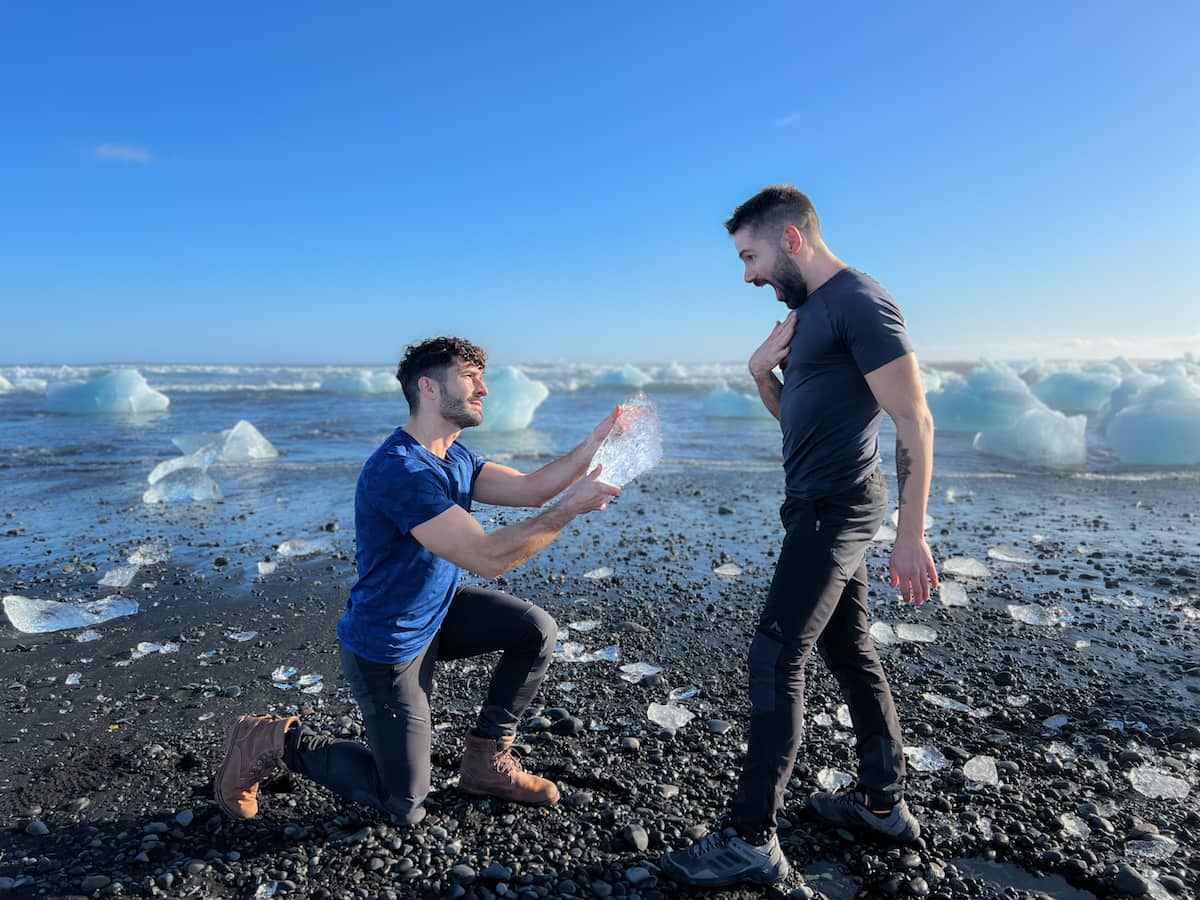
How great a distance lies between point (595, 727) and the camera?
11.9 ft

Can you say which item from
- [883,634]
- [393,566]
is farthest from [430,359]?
[883,634]

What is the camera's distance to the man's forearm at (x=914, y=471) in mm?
2533

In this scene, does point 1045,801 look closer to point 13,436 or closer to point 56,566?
point 56,566

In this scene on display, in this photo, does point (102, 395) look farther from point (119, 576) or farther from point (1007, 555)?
point (1007, 555)

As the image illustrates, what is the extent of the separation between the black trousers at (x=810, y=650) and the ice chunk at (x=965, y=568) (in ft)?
12.6

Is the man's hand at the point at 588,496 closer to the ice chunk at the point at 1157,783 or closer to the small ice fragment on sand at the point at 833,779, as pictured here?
the small ice fragment on sand at the point at 833,779

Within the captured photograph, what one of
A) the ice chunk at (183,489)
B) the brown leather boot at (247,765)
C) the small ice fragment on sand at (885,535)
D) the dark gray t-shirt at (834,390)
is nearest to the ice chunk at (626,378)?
the ice chunk at (183,489)

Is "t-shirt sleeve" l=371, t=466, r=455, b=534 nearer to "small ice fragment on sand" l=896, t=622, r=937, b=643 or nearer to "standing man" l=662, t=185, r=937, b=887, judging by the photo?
"standing man" l=662, t=185, r=937, b=887

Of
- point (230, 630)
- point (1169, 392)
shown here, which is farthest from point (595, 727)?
point (1169, 392)

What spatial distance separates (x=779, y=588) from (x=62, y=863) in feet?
8.83

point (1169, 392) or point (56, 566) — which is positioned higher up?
point (1169, 392)

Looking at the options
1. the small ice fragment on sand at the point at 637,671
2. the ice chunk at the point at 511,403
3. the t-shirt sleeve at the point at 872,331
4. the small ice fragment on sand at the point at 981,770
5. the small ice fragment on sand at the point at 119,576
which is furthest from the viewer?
the ice chunk at the point at 511,403

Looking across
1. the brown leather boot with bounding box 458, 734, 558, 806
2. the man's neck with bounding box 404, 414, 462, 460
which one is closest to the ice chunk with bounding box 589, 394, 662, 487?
the man's neck with bounding box 404, 414, 462, 460

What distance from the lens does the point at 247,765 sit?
2828mm
